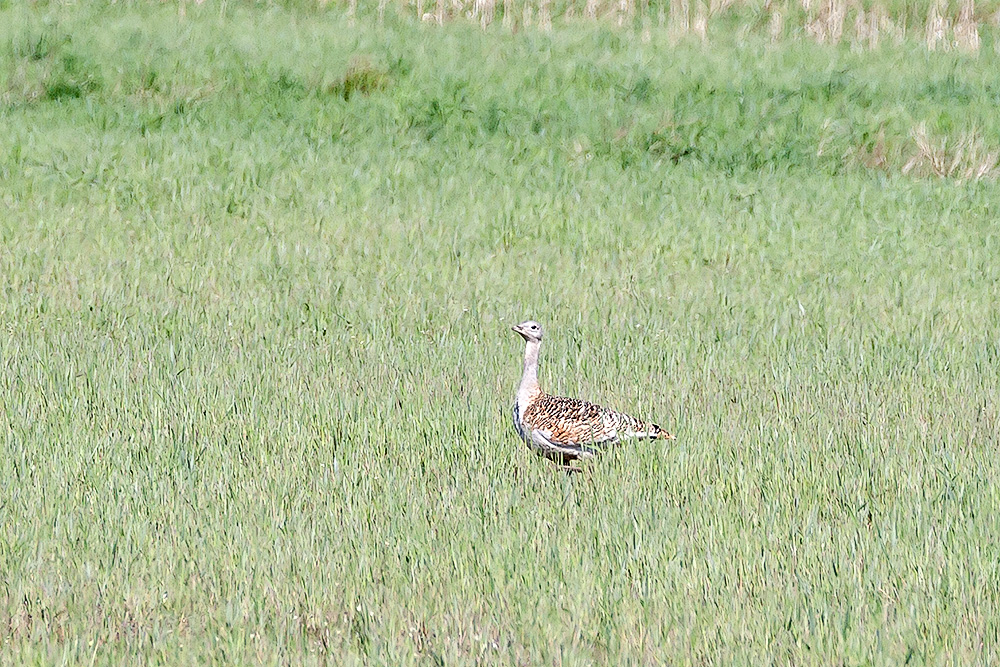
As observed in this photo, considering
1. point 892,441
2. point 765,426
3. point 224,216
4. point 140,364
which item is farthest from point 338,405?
point 224,216

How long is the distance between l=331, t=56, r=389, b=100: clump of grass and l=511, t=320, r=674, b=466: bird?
11146mm

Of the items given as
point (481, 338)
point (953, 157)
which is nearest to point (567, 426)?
point (481, 338)

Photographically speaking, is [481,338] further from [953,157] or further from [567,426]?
[953,157]

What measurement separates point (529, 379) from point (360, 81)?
11266mm

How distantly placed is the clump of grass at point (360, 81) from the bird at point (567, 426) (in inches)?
439

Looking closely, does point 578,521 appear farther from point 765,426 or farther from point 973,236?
point 973,236

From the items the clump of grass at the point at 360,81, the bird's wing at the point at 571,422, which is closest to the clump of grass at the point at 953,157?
the clump of grass at the point at 360,81

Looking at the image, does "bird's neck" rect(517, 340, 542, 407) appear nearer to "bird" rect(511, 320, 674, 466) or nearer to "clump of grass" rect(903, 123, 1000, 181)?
"bird" rect(511, 320, 674, 466)

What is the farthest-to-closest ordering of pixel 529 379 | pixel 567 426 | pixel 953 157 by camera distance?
1. pixel 953 157
2. pixel 529 379
3. pixel 567 426

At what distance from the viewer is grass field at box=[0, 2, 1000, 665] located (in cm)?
483

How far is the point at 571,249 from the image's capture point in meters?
12.4

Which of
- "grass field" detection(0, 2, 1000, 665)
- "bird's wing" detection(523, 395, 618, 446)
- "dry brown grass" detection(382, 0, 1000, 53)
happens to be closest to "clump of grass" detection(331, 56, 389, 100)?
"grass field" detection(0, 2, 1000, 665)

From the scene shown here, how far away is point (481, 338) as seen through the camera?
9.24m

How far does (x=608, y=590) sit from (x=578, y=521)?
2.76 feet
